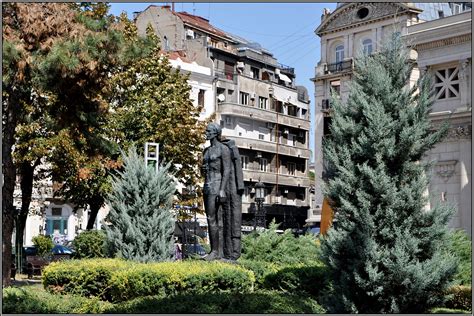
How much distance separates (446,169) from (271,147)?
93.1ft

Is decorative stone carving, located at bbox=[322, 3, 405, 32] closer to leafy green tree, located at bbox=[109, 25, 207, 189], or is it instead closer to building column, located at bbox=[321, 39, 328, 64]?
building column, located at bbox=[321, 39, 328, 64]

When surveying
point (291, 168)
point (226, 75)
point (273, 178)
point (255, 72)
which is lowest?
point (273, 178)

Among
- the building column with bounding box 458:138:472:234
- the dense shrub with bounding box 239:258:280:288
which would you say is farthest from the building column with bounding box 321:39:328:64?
the dense shrub with bounding box 239:258:280:288

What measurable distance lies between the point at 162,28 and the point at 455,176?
29076mm

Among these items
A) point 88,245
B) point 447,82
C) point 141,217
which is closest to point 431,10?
point 447,82

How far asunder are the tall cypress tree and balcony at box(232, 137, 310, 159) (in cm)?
4701

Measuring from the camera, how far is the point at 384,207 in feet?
34.1

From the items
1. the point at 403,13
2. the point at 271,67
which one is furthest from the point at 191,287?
the point at 271,67

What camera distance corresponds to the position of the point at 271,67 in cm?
6775

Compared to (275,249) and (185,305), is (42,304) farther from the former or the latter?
(275,249)

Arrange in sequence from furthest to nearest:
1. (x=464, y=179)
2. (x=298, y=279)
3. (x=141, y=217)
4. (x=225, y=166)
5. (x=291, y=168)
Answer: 1. (x=291, y=168)
2. (x=464, y=179)
3. (x=141, y=217)
4. (x=225, y=166)
5. (x=298, y=279)

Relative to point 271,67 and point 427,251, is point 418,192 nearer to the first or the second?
point 427,251

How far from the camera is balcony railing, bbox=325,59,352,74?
5277cm

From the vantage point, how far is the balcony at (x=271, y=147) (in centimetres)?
6059
